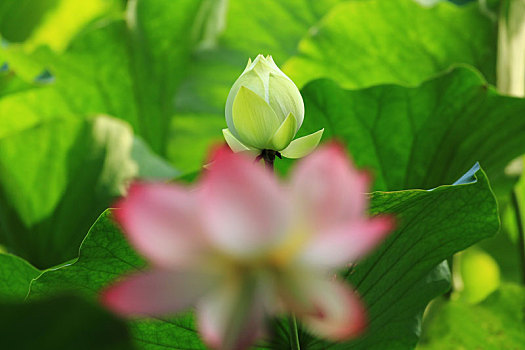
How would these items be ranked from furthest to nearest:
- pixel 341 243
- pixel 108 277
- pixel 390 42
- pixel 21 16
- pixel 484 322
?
pixel 21 16 → pixel 390 42 → pixel 484 322 → pixel 108 277 → pixel 341 243

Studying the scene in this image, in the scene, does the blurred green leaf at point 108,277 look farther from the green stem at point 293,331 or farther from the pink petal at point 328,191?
the pink petal at point 328,191

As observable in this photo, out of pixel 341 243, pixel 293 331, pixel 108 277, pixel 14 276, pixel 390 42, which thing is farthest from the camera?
pixel 390 42

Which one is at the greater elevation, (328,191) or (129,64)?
(328,191)

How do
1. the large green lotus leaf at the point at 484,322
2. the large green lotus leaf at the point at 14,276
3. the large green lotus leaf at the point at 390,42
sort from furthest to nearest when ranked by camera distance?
1. the large green lotus leaf at the point at 390,42
2. the large green lotus leaf at the point at 484,322
3. the large green lotus leaf at the point at 14,276

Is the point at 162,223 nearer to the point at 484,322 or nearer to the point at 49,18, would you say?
the point at 484,322

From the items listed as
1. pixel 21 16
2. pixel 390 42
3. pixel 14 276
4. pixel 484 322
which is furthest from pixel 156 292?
pixel 21 16

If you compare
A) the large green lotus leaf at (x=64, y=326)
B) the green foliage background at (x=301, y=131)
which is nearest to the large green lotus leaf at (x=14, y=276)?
the green foliage background at (x=301, y=131)

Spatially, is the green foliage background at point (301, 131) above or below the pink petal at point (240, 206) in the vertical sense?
below
